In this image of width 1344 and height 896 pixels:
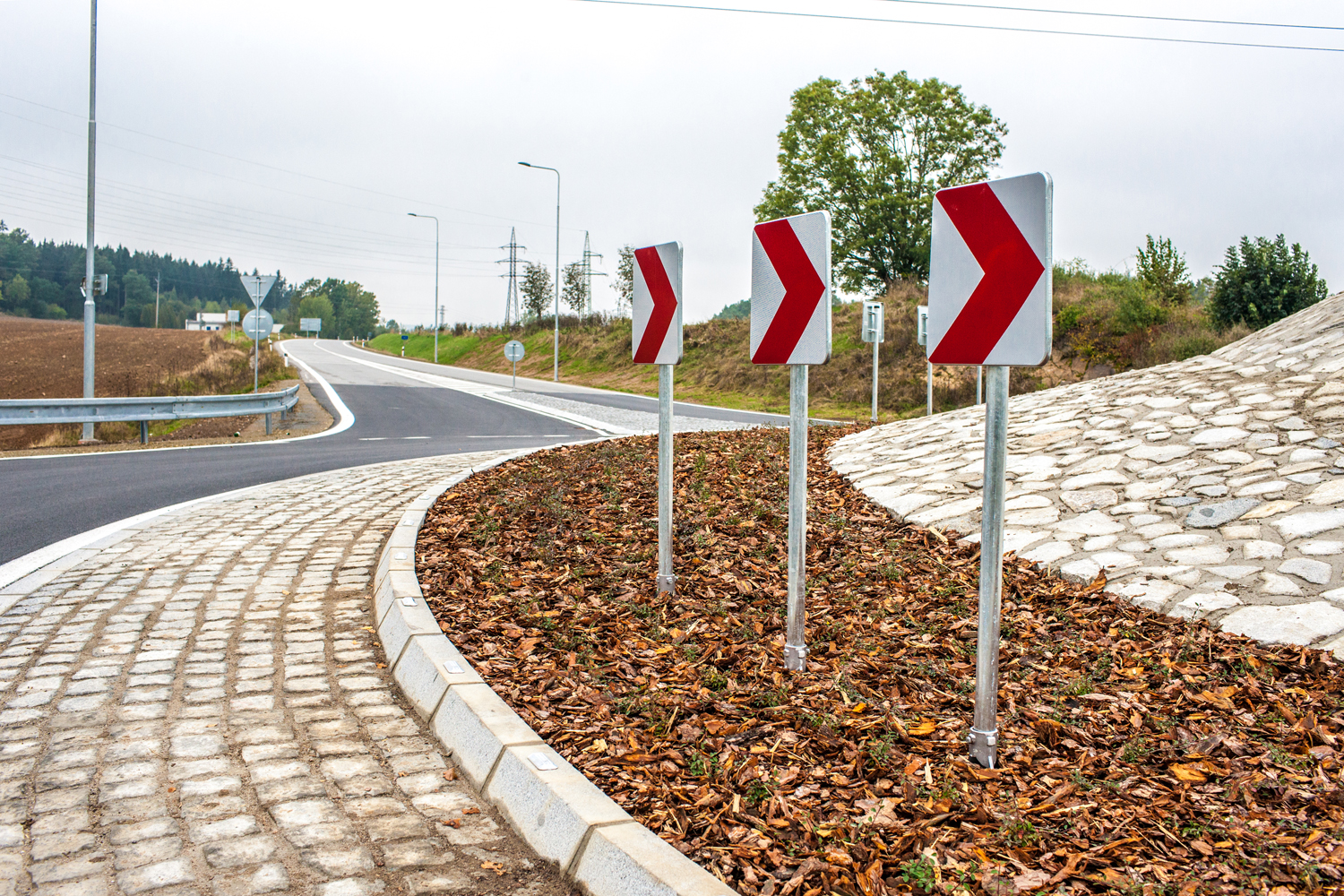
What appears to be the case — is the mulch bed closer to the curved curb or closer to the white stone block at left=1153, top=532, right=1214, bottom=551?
the curved curb

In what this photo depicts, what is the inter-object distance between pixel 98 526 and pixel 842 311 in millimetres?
34404

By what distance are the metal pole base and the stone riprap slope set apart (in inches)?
73.8

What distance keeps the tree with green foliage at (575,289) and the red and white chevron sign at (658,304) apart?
5473 centimetres

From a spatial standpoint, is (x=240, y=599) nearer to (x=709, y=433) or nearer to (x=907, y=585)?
(x=907, y=585)

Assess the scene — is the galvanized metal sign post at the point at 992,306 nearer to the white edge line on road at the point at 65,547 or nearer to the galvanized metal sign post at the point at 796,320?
the galvanized metal sign post at the point at 796,320

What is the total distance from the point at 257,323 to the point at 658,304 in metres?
20.5

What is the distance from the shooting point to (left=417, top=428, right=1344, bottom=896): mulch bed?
100.0 inches

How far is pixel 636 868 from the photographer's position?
2439 mm

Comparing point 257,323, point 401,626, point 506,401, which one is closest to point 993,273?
point 401,626

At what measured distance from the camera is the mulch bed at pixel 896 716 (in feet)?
8.33

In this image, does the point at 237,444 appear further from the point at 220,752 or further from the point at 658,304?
the point at 220,752

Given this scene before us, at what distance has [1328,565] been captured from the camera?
Answer: 180 inches

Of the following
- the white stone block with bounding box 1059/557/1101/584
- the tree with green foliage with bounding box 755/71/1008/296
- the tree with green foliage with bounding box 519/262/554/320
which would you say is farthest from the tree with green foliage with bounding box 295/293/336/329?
the white stone block with bounding box 1059/557/1101/584

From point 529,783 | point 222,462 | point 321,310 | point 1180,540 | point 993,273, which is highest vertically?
point 321,310
